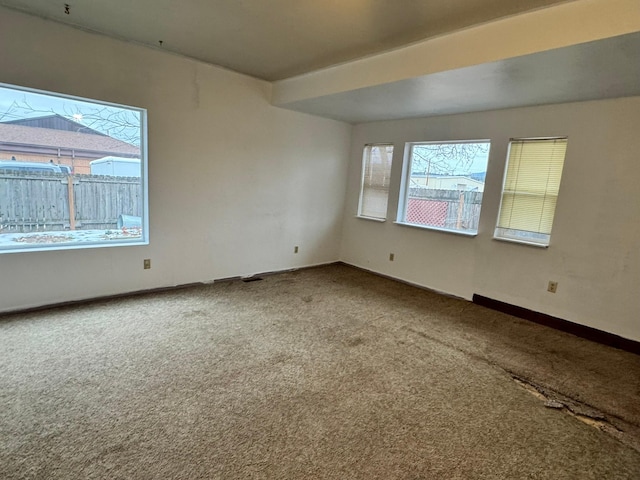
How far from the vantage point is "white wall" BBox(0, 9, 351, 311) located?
292 centimetres

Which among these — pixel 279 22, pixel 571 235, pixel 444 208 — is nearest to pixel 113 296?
pixel 279 22

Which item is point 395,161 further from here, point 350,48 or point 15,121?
point 15,121

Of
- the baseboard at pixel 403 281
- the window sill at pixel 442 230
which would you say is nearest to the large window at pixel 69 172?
the baseboard at pixel 403 281

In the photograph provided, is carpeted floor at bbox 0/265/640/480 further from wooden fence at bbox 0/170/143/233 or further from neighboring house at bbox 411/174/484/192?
neighboring house at bbox 411/174/484/192

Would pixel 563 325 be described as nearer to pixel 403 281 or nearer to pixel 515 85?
pixel 403 281

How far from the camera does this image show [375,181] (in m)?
5.14

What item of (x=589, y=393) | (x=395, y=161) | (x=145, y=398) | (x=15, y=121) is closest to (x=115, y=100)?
(x=15, y=121)

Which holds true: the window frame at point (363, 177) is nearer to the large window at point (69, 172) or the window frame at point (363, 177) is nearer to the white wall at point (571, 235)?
the white wall at point (571, 235)

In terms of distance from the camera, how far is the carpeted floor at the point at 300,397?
1.61 meters

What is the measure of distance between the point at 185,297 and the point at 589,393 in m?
→ 3.59

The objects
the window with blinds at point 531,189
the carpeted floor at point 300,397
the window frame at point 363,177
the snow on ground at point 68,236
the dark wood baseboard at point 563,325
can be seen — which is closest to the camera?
the carpeted floor at point 300,397

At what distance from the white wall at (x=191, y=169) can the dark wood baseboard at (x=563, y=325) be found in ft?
8.30

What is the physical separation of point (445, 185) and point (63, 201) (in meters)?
4.25

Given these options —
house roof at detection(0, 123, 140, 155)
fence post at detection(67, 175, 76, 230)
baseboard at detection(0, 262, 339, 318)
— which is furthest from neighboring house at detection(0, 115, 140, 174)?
baseboard at detection(0, 262, 339, 318)
